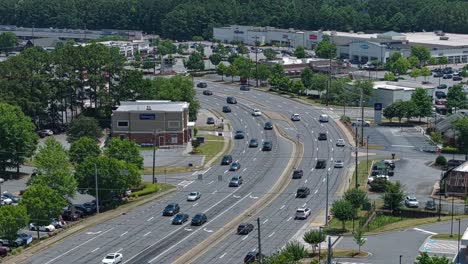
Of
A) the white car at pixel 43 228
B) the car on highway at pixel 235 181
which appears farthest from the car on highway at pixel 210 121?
the white car at pixel 43 228

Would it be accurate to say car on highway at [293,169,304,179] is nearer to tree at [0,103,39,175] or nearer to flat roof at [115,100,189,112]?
flat roof at [115,100,189,112]

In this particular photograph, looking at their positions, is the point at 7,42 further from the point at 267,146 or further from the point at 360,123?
the point at 267,146

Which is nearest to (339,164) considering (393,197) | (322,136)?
(322,136)

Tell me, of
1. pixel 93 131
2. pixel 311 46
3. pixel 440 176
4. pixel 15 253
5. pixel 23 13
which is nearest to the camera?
pixel 15 253

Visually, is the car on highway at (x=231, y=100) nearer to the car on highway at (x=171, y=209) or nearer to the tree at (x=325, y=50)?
the tree at (x=325, y=50)

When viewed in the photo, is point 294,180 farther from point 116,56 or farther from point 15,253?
point 116,56

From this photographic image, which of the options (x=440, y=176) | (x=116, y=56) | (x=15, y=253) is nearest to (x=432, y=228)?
(x=440, y=176)
